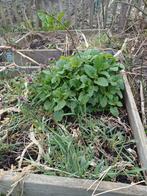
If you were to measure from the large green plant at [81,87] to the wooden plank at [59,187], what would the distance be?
1.75 ft

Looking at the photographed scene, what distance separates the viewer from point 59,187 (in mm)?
1298

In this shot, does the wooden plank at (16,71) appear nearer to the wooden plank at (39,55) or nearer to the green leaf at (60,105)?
the wooden plank at (39,55)

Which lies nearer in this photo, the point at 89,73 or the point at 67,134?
the point at 67,134

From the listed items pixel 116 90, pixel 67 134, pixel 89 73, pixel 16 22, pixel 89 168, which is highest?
pixel 16 22

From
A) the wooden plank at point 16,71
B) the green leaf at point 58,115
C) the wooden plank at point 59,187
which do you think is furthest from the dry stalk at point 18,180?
the wooden plank at point 16,71

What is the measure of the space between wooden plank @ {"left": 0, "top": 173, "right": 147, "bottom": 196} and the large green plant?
0.53 metres

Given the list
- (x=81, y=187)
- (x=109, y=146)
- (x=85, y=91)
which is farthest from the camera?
(x=85, y=91)

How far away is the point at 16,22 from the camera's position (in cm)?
461

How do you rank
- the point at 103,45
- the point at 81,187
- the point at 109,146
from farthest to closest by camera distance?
the point at 103,45
the point at 109,146
the point at 81,187

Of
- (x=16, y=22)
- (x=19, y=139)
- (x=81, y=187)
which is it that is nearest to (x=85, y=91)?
(x=19, y=139)

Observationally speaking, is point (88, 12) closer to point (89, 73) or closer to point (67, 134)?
point (89, 73)

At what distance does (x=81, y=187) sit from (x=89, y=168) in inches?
8.0

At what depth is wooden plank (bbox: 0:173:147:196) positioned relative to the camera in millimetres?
1267

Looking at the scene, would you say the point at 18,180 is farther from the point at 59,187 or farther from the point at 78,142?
the point at 78,142
